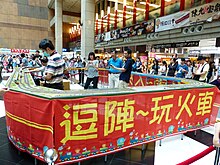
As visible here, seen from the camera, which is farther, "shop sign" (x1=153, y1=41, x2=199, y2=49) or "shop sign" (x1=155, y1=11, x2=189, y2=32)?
"shop sign" (x1=153, y1=41, x2=199, y2=49)

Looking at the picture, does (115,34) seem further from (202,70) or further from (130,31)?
(202,70)

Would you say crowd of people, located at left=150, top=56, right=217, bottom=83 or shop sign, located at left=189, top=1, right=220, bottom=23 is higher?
shop sign, located at left=189, top=1, right=220, bottom=23

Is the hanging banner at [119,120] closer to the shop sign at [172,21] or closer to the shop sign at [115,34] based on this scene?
the shop sign at [172,21]

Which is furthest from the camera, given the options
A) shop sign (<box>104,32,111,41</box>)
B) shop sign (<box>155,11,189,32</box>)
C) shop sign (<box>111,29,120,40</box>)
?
shop sign (<box>104,32,111,41</box>)

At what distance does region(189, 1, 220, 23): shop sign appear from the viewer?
27.6ft

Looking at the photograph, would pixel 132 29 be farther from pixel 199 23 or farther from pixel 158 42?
pixel 199 23

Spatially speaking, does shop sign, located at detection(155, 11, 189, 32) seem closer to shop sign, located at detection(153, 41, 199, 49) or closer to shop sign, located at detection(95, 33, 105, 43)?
shop sign, located at detection(153, 41, 199, 49)

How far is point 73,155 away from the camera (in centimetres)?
196

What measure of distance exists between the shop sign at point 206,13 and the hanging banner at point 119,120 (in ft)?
24.1

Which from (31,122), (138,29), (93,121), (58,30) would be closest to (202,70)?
(93,121)

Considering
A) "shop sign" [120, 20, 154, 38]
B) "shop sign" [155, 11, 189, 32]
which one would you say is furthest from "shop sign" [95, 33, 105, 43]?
"shop sign" [155, 11, 189, 32]

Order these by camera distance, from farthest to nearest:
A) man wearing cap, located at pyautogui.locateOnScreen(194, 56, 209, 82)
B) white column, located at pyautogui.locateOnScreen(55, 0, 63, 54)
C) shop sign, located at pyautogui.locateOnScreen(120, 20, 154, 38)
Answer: white column, located at pyautogui.locateOnScreen(55, 0, 63, 54) < shop sign, located at pyautogui.locateOnScreen(120, 20, 154, 38) < man wearing cap, located at pyautogui.locateOnScreen(194, 56, 209, 82)

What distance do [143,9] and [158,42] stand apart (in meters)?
3.65

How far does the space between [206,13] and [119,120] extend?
359 inches
